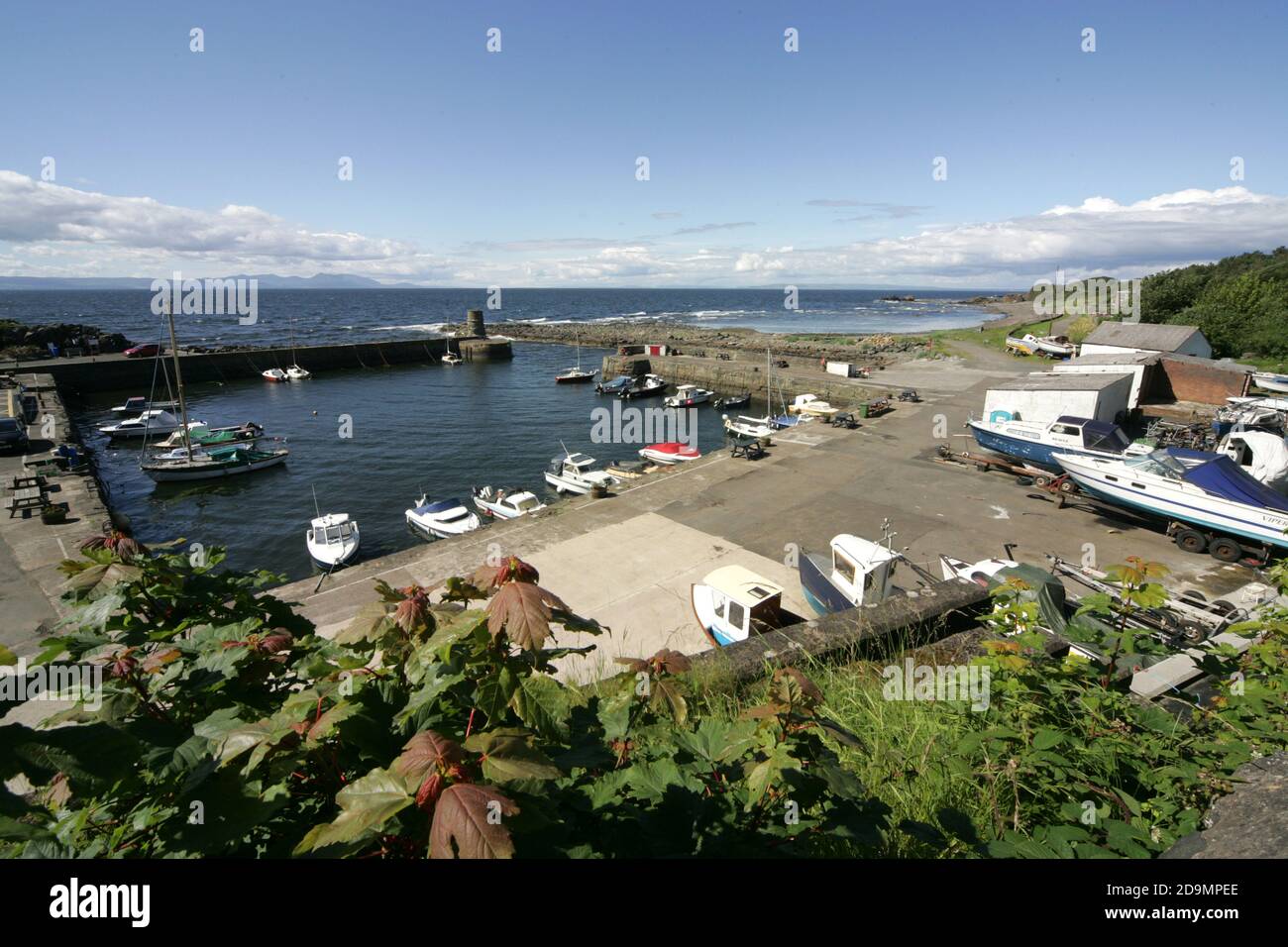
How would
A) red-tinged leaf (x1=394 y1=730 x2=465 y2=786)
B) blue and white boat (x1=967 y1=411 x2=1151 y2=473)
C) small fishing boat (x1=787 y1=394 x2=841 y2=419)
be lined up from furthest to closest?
small fishing boat (x1=787 y1=394 x2=841 y2=419), blue and white boat (x1=967 y1=411 x2=1151 y2=473), red-tinged leaf (x1=394 y1=730 x2=465 y2=786)

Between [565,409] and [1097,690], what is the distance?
46.5 meters

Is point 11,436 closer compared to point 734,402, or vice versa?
point 11,436

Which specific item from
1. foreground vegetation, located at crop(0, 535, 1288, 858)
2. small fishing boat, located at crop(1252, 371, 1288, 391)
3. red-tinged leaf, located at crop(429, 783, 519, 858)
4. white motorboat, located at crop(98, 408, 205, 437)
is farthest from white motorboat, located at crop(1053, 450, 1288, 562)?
white motorboat, located at crop(98, 408, 205, 437)

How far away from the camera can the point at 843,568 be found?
12.3m

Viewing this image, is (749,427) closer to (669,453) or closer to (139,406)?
(669,453)

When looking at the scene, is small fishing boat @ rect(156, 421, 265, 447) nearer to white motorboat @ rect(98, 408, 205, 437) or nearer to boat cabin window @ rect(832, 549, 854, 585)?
white motorboat @ rect(98, 408, 205, 437)

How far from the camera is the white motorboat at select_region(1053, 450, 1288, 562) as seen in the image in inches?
537

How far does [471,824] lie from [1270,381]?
126 ft

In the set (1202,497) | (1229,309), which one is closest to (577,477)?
(1202,497)

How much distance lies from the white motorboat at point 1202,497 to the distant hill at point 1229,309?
28.6m

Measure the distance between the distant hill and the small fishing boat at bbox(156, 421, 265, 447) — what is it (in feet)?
204
